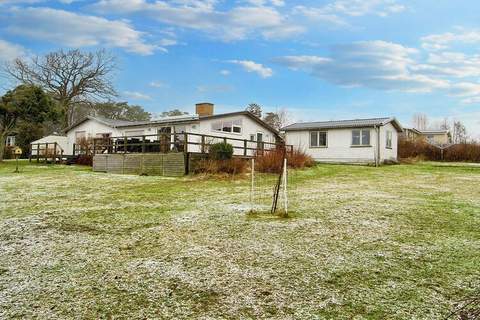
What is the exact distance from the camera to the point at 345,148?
75.2 feet

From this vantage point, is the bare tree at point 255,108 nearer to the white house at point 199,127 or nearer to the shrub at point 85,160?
the white house at point 199,127

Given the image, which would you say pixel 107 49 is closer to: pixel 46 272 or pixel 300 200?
pixel 300 200

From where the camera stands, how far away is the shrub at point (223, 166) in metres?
13.5

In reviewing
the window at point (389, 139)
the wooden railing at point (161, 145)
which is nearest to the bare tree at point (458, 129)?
the window at point (389, 139)

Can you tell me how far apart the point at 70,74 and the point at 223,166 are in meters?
29.2

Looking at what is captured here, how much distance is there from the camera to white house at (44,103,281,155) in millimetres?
20672

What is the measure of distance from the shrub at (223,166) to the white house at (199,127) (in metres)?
4.49

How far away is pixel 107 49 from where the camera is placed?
37688 millimetres

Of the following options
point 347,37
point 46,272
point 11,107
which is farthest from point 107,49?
point 46,272

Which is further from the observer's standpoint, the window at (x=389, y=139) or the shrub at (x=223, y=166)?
the window at (x=389, y=139)

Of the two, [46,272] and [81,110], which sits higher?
[81,110]

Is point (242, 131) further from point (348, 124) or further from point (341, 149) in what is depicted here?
point (348, 124)

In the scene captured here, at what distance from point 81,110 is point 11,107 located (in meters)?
20.2

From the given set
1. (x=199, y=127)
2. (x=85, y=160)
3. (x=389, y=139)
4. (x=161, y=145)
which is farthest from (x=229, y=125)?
(x=389, y=139)
